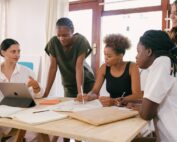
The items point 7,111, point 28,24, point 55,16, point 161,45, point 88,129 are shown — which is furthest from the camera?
point 28,24

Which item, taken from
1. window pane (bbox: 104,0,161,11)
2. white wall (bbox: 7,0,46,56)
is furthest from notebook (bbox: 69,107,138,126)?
white wall (bbox: 7,0,46,56)

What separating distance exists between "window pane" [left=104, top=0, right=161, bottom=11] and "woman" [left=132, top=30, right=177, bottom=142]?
86.3 inches

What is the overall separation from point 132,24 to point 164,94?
94.2 inches

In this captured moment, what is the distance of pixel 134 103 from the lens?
1501 mm

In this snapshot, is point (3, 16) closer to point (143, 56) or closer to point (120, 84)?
Answer: point (120, 84)

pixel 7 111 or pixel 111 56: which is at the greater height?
pixel 111 56

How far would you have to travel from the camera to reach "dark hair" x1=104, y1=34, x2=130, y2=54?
180 centimetres

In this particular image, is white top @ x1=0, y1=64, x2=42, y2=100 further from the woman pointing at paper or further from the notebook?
the notebook

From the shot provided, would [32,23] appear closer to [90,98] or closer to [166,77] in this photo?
[90,98]

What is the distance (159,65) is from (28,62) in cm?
306

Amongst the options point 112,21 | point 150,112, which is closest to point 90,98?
point 150,112

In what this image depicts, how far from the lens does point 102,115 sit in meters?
1.17

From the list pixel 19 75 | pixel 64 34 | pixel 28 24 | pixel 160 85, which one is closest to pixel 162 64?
pixel 160 85

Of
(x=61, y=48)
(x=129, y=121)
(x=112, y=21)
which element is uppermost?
(x=112, y=21)
